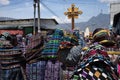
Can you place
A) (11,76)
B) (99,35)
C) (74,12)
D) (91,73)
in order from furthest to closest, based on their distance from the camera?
(74,12) → (11,76) → (99,35) → (91,73)

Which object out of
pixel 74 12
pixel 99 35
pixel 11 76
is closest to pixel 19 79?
pixel 11 76

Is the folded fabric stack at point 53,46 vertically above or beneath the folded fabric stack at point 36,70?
above

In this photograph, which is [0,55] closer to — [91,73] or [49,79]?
[49,79]

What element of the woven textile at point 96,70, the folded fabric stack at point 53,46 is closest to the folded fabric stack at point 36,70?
the folded fabric stack at point 53,46

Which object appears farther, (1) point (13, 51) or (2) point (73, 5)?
(2) point (73, 5)

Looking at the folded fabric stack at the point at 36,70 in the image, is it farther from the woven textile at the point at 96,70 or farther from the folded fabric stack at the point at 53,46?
the woven textile at the point at 96,70

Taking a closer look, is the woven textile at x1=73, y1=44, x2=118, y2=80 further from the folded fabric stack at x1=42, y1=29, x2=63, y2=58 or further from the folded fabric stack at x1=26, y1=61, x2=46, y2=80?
the folded fabric stack at x1=26, y1=61, x2=46, y2=80

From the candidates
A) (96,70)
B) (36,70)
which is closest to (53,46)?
(36,70)

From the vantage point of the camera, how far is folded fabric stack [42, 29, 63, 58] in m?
6.99

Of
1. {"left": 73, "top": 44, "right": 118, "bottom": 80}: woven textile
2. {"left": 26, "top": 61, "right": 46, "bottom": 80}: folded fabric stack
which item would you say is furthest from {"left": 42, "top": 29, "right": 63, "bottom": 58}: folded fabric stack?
{"left": 73, "top": 44, "right": 118, "bottom": 80}: woven textile

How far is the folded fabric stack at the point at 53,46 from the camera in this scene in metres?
6.99

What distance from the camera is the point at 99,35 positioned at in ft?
18.5

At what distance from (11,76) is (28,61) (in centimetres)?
55

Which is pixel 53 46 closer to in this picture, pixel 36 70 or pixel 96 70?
pixel 36 70
